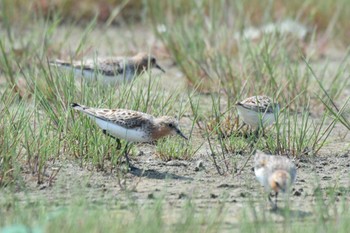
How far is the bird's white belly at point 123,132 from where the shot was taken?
Result: 23.1ft

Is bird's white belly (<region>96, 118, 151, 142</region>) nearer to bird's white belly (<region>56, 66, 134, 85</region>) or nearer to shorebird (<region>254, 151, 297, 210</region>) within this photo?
shorebird (<region>254, 151, 297, 210</region>)

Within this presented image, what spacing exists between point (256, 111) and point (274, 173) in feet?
5.14

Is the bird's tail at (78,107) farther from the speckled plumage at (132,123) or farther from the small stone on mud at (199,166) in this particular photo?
the small stone on mud at (199,166)

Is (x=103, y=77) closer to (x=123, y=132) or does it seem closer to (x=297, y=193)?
(x=123, y=132)

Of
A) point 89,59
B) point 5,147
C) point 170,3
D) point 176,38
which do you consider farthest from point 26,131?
point 170,3

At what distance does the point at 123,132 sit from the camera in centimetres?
706

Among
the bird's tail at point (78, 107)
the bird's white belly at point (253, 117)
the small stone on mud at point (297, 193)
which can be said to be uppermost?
the bird's white belly at point (253, 117)

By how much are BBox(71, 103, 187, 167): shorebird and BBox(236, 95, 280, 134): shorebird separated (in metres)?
0.75

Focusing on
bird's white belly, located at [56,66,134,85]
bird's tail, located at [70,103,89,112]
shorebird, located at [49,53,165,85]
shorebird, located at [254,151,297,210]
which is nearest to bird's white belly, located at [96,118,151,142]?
bird's tail, located at [70,103,89,112]

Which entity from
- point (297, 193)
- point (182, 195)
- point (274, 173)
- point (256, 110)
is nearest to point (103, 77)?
point (256, 110)

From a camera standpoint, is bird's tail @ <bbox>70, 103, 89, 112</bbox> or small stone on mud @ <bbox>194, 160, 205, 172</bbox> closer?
bird's tail @ <bbox>70, 103, 89, 112</bbox>

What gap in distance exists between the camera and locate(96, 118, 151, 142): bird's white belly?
278 inches

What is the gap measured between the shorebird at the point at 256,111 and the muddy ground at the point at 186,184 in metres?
0.35

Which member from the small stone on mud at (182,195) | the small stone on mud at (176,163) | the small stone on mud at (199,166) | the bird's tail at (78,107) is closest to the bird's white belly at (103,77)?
the bird's tail at (78,107)
